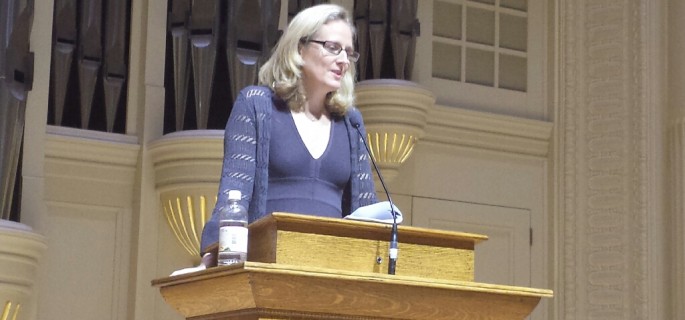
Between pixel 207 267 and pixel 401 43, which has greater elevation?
pixel 401 43

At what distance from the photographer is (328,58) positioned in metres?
2.98

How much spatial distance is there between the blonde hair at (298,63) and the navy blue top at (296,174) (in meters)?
0.05

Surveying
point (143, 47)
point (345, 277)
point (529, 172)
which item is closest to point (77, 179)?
point (143, 47)

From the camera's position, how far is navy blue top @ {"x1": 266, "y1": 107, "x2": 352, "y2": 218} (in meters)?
2.97

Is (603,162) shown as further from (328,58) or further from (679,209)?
(328,58)

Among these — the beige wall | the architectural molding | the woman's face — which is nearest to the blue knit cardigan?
the woman's face

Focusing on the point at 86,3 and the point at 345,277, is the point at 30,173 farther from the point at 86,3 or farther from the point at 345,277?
the point at 345,277

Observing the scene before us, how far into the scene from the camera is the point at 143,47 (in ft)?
18.4

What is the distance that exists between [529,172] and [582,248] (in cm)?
49

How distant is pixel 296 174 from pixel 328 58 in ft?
0.93

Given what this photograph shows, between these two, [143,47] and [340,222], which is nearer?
[340,222]

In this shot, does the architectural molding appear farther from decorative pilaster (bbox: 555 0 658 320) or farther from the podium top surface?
the podium top surface

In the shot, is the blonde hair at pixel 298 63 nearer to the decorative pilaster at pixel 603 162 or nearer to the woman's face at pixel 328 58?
the woman's face at pixel 328 58

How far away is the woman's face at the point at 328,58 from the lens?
2.99 meters
